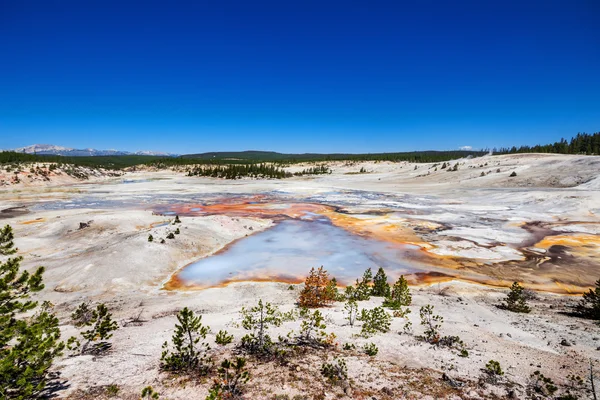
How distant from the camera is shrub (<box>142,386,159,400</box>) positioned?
492 cm

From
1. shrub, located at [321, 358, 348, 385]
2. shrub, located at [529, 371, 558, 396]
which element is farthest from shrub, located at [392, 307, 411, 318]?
shrub, located at [321, 358, 348, 385]

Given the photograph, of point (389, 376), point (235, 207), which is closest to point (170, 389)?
point (389, 376)

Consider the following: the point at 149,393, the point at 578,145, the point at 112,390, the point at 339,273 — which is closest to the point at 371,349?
the point at 149,393

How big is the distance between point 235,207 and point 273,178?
1989 inches

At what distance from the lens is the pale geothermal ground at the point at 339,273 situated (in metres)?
5.93

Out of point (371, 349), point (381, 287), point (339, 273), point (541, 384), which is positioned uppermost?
point (541, 384)

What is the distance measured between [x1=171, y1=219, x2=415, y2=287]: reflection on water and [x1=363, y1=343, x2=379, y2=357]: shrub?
7789mm

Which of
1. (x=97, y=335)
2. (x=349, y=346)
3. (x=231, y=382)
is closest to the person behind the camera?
(x=231, y=382)

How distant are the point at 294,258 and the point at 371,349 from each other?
11.3 meters

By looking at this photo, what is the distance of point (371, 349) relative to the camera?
23.0ft

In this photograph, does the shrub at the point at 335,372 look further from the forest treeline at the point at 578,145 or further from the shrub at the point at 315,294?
the forest treeline at the point at 578,145

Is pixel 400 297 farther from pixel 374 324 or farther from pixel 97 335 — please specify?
pixel 97 335

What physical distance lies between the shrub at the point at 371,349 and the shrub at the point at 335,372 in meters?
1.08

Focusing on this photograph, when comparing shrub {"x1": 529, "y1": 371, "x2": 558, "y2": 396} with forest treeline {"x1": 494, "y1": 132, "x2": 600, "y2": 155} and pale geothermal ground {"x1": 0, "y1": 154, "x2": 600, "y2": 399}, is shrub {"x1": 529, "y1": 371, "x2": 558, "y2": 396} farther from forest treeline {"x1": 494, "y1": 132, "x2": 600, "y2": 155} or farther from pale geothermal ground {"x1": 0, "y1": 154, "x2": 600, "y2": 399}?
forest treeline {"x1": 494, "y1": 132, "x2": 600, "y2": 155}
